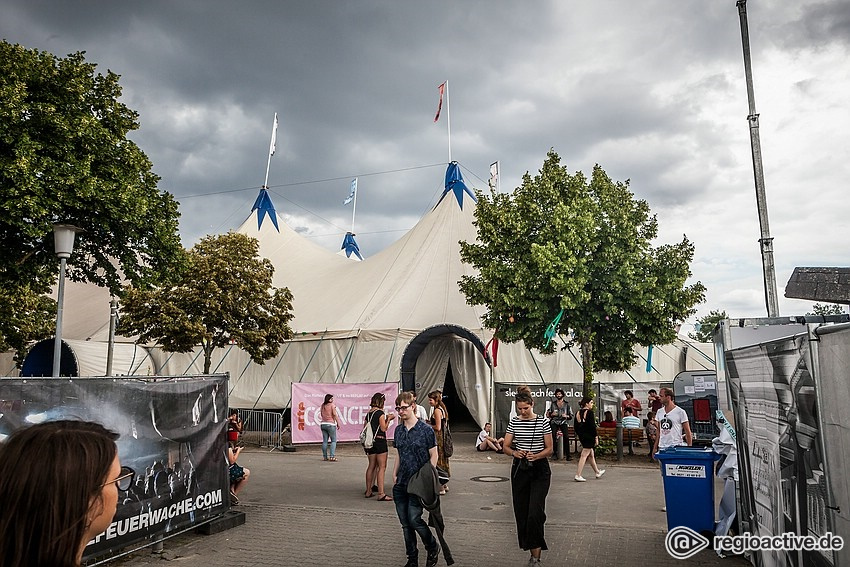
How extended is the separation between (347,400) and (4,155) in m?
10.9

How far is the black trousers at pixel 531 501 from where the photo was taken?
636 centimetres

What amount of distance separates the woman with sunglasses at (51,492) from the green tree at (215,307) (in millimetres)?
18283

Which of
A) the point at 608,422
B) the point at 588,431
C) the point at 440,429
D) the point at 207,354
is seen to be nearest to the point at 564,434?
the point at 608,422

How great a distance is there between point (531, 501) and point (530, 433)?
67 centimetres

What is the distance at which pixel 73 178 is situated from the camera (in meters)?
11.2

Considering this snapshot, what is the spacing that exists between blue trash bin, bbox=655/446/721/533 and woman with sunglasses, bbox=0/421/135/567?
6.67m

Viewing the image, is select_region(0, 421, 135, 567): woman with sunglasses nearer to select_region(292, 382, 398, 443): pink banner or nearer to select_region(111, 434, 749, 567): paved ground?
select_region(111, 434, 749, 567): paved ground

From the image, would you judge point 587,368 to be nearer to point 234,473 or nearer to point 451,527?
point 451,527

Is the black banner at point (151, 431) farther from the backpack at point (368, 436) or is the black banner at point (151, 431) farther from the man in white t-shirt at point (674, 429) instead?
the man in white t-shirt at point (674, 429)

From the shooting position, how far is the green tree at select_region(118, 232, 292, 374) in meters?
19.4

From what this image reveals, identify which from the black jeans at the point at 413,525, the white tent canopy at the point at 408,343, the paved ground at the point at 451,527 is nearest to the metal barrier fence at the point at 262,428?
the white tent canopy at the point at 408,343

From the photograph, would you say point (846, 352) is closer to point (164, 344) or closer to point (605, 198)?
point (605, 198)

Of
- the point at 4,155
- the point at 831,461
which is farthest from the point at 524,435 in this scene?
the point at 4,155

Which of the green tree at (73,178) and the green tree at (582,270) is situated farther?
the green tree at (582,270)
